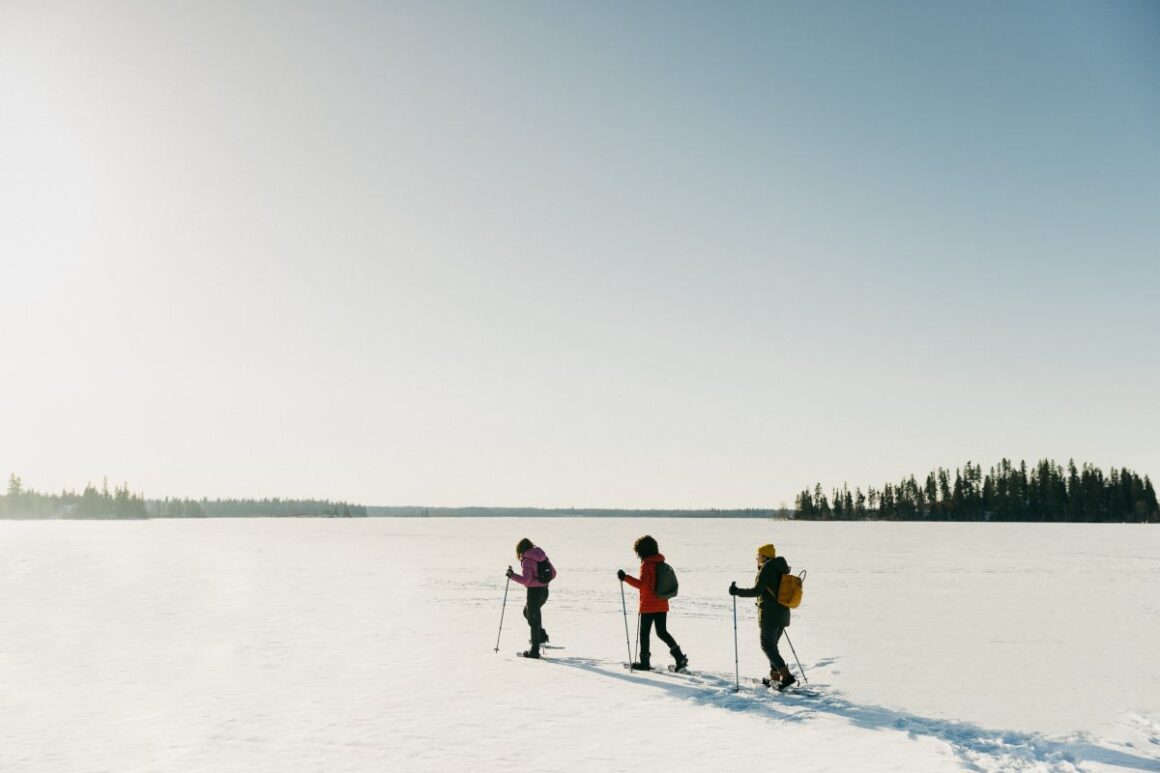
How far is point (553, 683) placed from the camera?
11086 millimetres

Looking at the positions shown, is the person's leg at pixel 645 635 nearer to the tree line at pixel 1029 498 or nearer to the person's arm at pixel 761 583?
the person's arm at pixel 761 583

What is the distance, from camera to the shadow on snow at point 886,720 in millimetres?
7801

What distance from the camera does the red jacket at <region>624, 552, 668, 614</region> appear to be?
38.9 feet

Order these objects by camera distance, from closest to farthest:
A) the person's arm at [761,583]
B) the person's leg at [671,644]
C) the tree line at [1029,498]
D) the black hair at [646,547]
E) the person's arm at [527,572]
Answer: the person's arm at [761,583] → the person's leg at [671,644] → the black hair at [646,547] → the person's arm at [527,572] → the tree line at [1029,498]

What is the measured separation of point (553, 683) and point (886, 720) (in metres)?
4.36

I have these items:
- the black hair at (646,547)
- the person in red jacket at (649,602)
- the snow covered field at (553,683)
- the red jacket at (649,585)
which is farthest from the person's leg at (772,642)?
the black hair at (646,547)

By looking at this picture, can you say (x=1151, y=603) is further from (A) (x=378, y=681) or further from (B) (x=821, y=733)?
(A) (x=378, y=681)

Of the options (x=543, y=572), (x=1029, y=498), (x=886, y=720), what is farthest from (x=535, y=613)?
(x=1029, y=498)

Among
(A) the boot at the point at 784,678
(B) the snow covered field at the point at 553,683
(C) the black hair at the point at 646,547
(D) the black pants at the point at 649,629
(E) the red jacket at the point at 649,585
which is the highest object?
(C) the black hair at the point at 646,547

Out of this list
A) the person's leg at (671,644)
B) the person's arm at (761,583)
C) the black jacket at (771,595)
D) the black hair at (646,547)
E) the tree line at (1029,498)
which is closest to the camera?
the person's arm at (761,583)

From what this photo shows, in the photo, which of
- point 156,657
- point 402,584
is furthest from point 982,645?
point 402,584

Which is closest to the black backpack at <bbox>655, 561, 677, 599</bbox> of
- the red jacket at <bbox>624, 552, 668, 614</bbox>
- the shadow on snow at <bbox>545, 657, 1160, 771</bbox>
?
the red jacket at <bbox>624, 552, 668, 614</bbox>

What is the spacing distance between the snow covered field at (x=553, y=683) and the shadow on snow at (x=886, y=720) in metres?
0.04

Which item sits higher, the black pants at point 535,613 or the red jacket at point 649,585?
the red jacket at point 649,585
